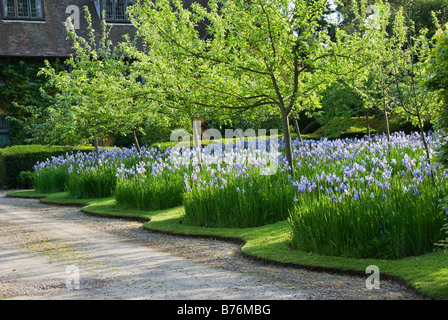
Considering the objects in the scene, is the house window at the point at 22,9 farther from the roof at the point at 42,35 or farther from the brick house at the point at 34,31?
the roof at the point at 42,35

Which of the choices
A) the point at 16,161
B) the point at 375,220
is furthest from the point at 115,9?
the point at 375,220

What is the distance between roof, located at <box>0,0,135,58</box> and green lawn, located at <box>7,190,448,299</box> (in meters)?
18.3

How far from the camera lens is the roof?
2764cm

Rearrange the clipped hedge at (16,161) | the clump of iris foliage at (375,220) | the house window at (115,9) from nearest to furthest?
the clump of iris foliage at (375,220) < the clipped hedge at (16,161) < the house window at (115,9)

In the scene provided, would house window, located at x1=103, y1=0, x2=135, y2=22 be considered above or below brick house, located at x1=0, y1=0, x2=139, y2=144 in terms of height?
above

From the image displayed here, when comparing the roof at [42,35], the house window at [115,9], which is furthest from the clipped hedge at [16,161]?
the house window at [115,9]

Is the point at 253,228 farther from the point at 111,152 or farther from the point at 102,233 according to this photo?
the point at 111,152

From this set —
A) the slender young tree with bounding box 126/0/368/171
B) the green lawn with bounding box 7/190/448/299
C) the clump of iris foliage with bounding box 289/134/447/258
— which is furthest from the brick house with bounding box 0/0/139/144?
the clump of iris foliage with bounding box 289/134/447/258

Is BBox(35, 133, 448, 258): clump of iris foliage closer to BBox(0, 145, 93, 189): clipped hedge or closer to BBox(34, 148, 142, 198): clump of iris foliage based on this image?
BBox(34, 148, 142, 198): clump of iris foliage

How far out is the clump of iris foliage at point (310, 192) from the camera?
23.3ft

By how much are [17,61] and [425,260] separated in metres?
26.1

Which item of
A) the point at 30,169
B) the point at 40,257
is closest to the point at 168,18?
the point at 40,257

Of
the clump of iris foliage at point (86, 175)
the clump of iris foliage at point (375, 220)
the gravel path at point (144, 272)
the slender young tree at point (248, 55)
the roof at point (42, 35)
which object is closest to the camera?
the gravel path at point (144, 272)

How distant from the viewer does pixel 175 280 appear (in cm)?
665
